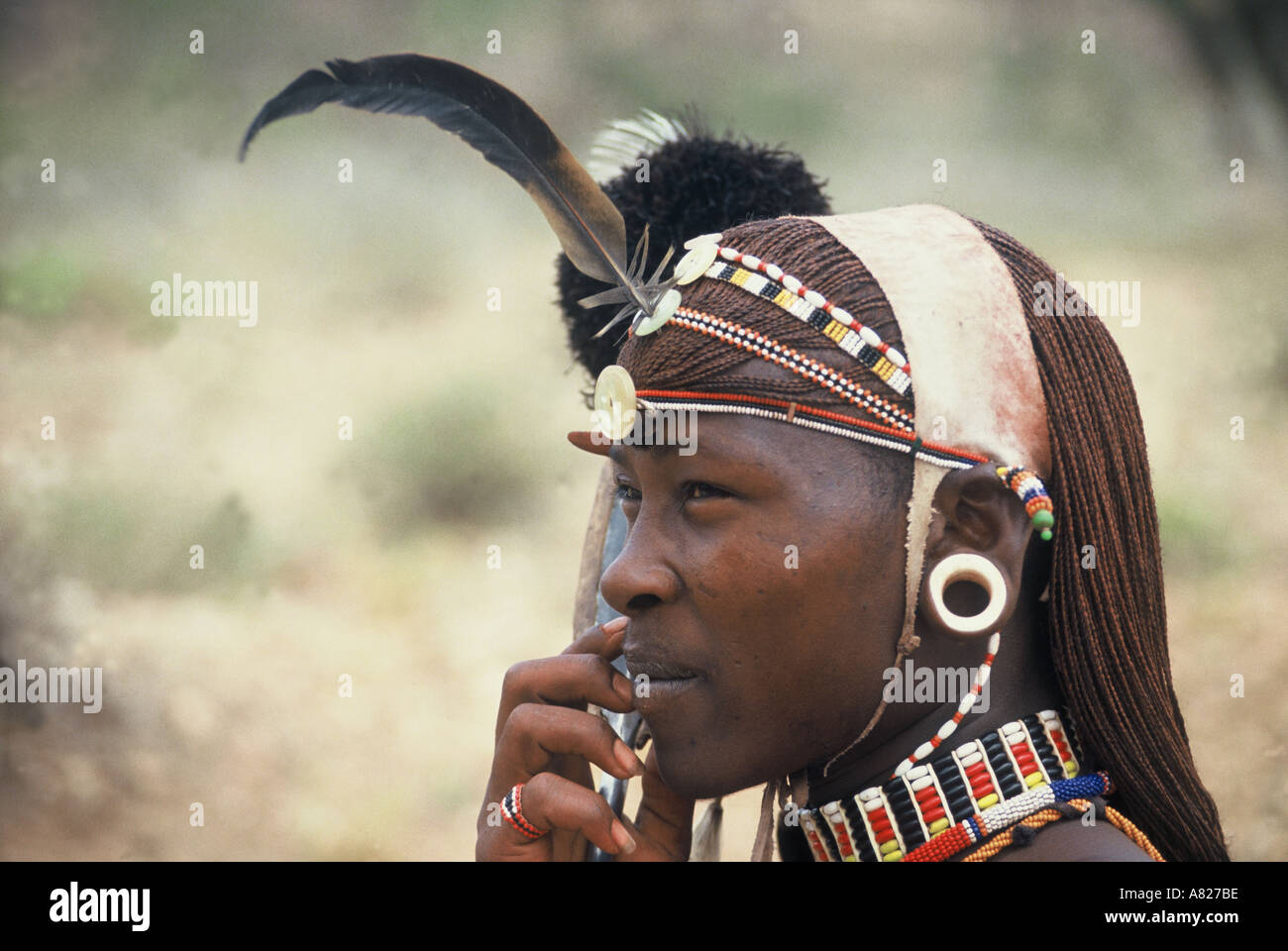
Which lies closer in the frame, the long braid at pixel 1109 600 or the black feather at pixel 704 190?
the long braid at pixel 1109 600

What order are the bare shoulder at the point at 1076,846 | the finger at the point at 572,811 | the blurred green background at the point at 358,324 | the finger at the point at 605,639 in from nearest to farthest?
1. the bare shoulder at the point at 1076,846
2. the finger at the point at 572,811
3. the finger at the point at 605,639
4. the blurred green background at the point at 358,324

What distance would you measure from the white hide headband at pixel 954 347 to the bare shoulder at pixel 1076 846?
0.41 m

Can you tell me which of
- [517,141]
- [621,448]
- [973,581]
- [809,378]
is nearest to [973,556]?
[973,581]

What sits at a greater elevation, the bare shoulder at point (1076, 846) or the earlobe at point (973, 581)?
the earlobe at point (973, 581)

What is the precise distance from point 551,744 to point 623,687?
0.74 feet

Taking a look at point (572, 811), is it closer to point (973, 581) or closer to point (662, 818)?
point (662, 818)

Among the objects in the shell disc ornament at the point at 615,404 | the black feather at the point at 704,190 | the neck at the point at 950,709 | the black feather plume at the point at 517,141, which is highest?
the black feather at the point at 704,190

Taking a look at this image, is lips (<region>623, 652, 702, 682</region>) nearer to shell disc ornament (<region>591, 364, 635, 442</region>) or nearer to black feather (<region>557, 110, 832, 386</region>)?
shell disc ornament (<region>591, 364, 635, 442</region>)

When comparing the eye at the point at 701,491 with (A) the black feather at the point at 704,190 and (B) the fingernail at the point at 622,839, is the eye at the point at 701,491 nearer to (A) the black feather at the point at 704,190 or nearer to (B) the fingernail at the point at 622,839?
(B) the fingernail at the point at 622,839

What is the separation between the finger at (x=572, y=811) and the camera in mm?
2688

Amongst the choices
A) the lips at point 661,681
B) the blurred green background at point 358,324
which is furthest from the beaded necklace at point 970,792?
the blurred green background at point 358,324

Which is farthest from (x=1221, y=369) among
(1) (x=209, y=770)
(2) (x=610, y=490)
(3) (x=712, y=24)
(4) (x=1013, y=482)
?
(1) (x=209, y=770)

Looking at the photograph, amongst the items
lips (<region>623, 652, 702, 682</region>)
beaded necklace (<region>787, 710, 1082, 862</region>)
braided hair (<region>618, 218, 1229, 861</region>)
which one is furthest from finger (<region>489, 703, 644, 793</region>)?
braided hair (<region>618, 218, 1229, 861</region>)

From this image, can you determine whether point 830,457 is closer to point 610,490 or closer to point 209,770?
point 610,490
